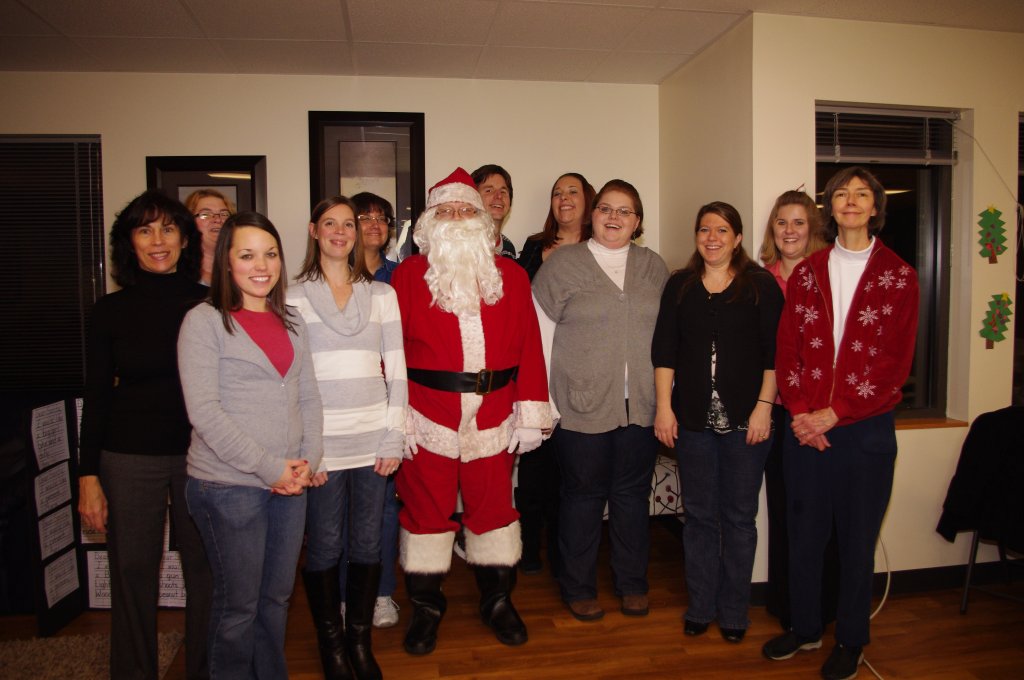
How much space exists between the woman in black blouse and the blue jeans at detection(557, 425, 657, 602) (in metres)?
0.16

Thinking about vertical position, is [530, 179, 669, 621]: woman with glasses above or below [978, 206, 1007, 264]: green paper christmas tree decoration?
below

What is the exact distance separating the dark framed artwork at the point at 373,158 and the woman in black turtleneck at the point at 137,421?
190cm

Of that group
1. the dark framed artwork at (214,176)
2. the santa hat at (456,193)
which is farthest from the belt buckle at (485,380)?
the dark framed artwork at (214,176)

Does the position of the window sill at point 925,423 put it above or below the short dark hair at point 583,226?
below

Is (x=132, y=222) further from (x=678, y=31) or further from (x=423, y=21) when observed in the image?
(x=678, y=31)

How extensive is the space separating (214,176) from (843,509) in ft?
11.9

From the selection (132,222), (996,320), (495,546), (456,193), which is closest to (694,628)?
(495,546)

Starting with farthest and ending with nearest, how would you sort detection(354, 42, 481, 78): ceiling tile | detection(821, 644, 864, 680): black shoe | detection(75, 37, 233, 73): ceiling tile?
1. detection(354, 42, 481, 78): ceiling tile
2. detection(75, 37, 233, 73): ceiling tile
3. detection(821, 644, 864, 680): black shoe

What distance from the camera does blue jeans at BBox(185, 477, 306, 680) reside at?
1851mm

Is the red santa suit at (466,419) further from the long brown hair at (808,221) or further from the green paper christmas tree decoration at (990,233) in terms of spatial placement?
the green paper christmas tree decoration at (990,233)

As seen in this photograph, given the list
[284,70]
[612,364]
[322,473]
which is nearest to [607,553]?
[612,364]

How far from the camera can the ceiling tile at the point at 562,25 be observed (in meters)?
3.01

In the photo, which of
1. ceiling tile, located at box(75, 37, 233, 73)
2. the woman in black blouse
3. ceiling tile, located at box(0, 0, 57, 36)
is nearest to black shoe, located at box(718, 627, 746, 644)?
the woman in black blouse

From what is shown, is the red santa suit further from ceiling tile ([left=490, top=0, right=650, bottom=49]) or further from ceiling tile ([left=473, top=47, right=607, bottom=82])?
ceiling tile ([left=473, top=47, right=607, bottom=82])
